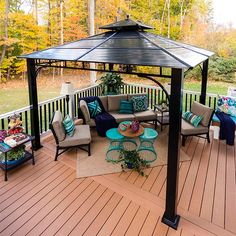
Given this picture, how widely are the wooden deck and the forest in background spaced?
7950mm

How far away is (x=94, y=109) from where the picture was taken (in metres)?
5.80

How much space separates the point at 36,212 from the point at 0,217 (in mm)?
464

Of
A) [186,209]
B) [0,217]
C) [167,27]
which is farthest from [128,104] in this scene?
[167,27]

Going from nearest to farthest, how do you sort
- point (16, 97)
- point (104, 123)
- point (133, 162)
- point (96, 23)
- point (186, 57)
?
point (186, 57), point (133, 162), point (104, 123), point (16, 97), point (96, 23)

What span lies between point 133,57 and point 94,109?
309 cm

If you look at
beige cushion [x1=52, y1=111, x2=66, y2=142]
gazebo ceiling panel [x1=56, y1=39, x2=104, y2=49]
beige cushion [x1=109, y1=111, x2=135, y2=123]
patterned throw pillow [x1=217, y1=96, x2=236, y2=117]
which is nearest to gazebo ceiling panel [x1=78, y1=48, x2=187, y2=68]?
gazebo ceiling panel [x1=56, y1=39, x2=104, y2=49]

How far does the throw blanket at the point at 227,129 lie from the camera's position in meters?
5.03

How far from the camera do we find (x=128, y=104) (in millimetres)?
6055

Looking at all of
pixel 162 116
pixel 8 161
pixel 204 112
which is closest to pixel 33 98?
pixel 8 161

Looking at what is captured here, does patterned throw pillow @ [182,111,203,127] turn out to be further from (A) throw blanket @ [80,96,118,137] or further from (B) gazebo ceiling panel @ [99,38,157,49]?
(B) gazebo ceiling panel @ [99,38,157,49]

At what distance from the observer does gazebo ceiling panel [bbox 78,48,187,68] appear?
259cm

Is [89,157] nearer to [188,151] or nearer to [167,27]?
[188,151]

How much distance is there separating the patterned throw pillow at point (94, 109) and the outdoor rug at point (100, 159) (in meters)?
0.72

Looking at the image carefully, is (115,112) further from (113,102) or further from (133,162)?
(133,162)
